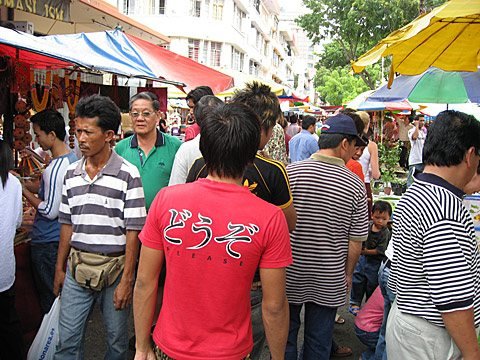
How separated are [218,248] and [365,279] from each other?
315 cm

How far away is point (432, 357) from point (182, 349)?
1.19 m

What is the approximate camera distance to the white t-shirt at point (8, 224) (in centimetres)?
297

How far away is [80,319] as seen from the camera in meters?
2.95

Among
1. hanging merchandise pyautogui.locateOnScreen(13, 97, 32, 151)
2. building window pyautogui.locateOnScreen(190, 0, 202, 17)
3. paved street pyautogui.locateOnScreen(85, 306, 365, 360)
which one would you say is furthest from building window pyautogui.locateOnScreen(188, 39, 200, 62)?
paved street pyautogui.locateOnScreen(85, 306, 365, 360)

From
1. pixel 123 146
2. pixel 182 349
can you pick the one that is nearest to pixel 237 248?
pixel 182 349

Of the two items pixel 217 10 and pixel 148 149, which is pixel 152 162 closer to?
pixel 148 149

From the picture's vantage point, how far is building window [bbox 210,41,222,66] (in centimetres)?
3297

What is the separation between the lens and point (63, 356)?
296 cm

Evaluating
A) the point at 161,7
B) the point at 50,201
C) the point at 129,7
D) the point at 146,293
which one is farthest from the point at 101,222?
the point at 161,7

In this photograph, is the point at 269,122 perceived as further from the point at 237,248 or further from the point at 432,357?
the point at 432,357

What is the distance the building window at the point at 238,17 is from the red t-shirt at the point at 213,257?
114ft

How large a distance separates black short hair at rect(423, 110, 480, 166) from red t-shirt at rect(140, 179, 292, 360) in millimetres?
907

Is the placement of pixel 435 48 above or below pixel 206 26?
below

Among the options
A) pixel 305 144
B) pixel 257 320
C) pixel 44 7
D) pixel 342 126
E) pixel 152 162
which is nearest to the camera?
pixel 257 320
